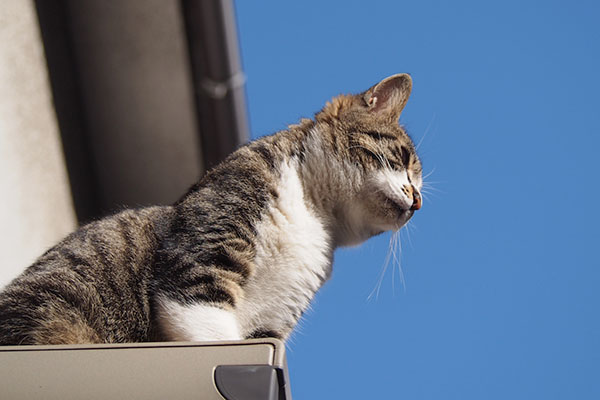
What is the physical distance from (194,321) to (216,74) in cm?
131

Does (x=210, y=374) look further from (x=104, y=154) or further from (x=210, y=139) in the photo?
(x=104, y=154)

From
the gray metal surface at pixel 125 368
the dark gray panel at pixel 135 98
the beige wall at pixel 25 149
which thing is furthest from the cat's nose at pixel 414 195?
the beige wall at pixel 25 149

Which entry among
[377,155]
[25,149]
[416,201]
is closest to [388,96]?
[377,155]

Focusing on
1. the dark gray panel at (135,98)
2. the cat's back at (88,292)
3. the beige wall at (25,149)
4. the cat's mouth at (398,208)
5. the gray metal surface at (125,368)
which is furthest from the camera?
the dark gray panel at (135,98)

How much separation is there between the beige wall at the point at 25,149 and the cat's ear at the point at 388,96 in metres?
1.25

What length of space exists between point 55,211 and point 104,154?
0.34m

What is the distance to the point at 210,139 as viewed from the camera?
9.20 ft

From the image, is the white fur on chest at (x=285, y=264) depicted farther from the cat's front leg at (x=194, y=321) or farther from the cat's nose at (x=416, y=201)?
the cat's nose at (x=416, y=201)

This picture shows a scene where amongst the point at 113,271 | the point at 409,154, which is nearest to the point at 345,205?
the point at 409,154

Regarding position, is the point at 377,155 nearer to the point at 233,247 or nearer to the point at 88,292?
the point at 233,247

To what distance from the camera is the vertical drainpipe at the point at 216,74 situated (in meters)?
2.52

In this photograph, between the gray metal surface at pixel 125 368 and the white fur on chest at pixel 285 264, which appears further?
the white fur on chest at pixel 285 264

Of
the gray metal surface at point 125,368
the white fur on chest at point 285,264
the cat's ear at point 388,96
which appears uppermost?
the cat's ear at point 388,96

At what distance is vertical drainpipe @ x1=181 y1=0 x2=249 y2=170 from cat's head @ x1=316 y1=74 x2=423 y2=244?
51 cm
